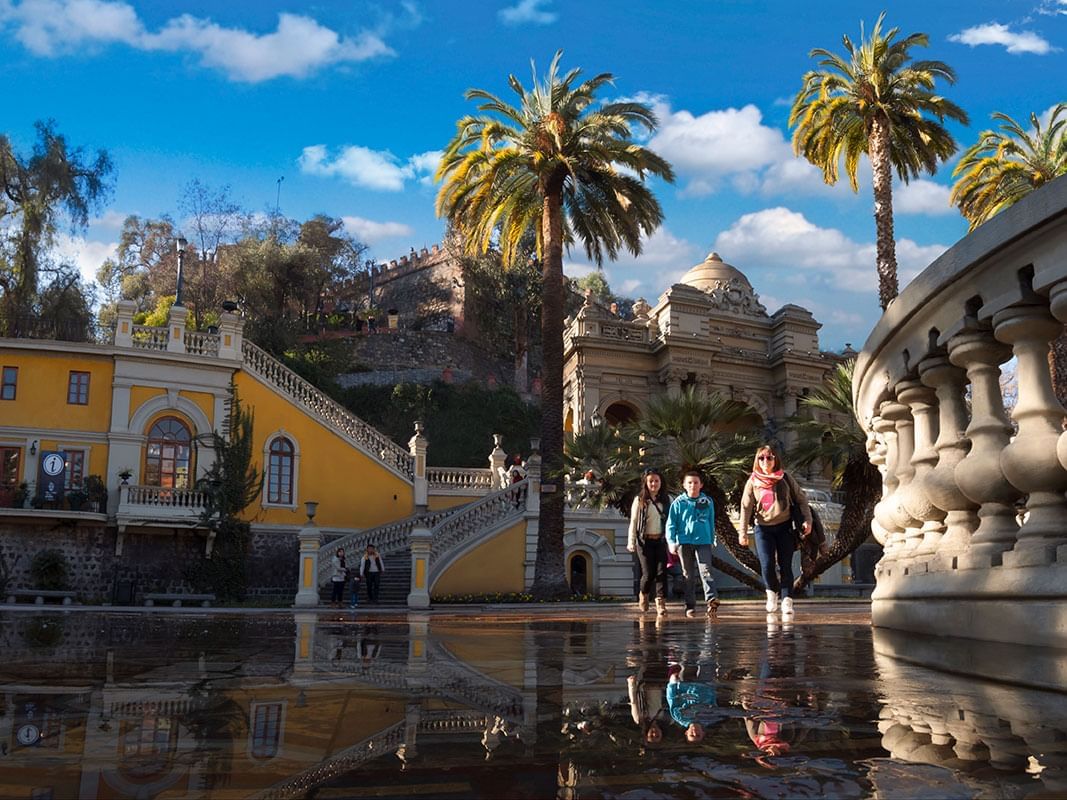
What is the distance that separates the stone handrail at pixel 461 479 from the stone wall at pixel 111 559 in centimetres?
632

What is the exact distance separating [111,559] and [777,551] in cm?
2455

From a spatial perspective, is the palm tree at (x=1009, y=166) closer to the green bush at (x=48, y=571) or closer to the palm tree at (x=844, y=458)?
the palm tree at (x=844, y=458)

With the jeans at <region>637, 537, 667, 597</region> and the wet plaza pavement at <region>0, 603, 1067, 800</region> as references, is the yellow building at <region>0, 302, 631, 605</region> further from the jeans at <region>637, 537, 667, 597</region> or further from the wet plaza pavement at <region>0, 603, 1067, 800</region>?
the wet plaza pavement at <region>0, 603, 1067, 800</region>

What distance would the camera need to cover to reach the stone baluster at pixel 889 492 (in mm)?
6664

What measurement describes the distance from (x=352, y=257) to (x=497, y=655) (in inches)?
2644

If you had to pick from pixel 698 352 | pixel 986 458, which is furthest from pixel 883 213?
pixel 986 458

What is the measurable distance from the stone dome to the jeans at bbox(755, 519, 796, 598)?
35.0 m

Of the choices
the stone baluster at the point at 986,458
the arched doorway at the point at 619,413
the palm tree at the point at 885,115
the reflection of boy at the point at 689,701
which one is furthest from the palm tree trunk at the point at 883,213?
the reflection of boy at the point at 689,701

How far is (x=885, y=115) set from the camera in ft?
85.1

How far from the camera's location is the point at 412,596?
21609mm

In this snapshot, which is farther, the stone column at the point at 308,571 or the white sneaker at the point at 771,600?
the stone column at the point at 308,571

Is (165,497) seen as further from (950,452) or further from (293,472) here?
(950,452)

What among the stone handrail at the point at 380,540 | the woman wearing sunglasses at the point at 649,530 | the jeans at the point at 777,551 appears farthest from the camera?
the stone handrail at the point at 380,540

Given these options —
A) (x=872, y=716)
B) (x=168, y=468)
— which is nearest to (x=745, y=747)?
(x=872, y=716)
